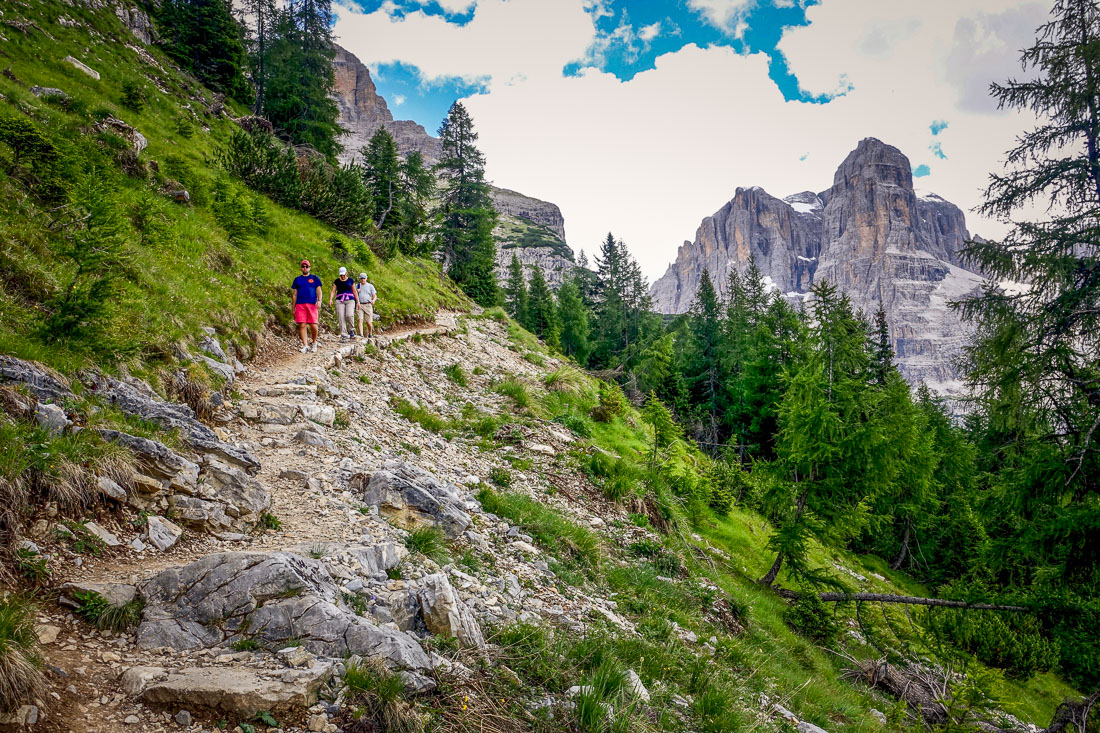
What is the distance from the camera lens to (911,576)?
3259 centimetres

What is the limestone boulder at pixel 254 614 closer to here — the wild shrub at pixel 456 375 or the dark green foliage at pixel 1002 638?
the wild shrub at pixel 456 375

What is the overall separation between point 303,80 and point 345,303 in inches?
1381

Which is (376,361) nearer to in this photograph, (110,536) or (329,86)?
(110,536)

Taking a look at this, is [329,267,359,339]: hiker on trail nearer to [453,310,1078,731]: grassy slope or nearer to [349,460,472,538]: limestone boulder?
[453,310,1078,731]: grassy slope

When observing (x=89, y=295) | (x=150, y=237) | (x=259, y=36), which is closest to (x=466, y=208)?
(x=259, y=36)

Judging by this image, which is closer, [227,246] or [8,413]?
[8,413]

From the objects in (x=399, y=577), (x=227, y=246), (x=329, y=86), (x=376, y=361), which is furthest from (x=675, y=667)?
(x=329, y=86)

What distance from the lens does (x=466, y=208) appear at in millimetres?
43688

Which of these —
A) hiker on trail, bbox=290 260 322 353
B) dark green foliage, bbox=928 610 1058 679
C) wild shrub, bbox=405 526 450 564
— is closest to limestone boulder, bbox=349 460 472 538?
wild shrub, bbox=405 526 450 564

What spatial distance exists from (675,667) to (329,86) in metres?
49.8

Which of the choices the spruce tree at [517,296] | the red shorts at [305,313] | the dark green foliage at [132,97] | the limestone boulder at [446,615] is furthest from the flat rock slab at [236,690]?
the spruce tree at [517,296]

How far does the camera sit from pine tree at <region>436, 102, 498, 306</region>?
4347 cm

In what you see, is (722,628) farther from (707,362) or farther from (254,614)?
(707,362)

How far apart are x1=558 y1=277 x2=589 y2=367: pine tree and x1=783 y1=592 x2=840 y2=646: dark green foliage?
38.4 metres
